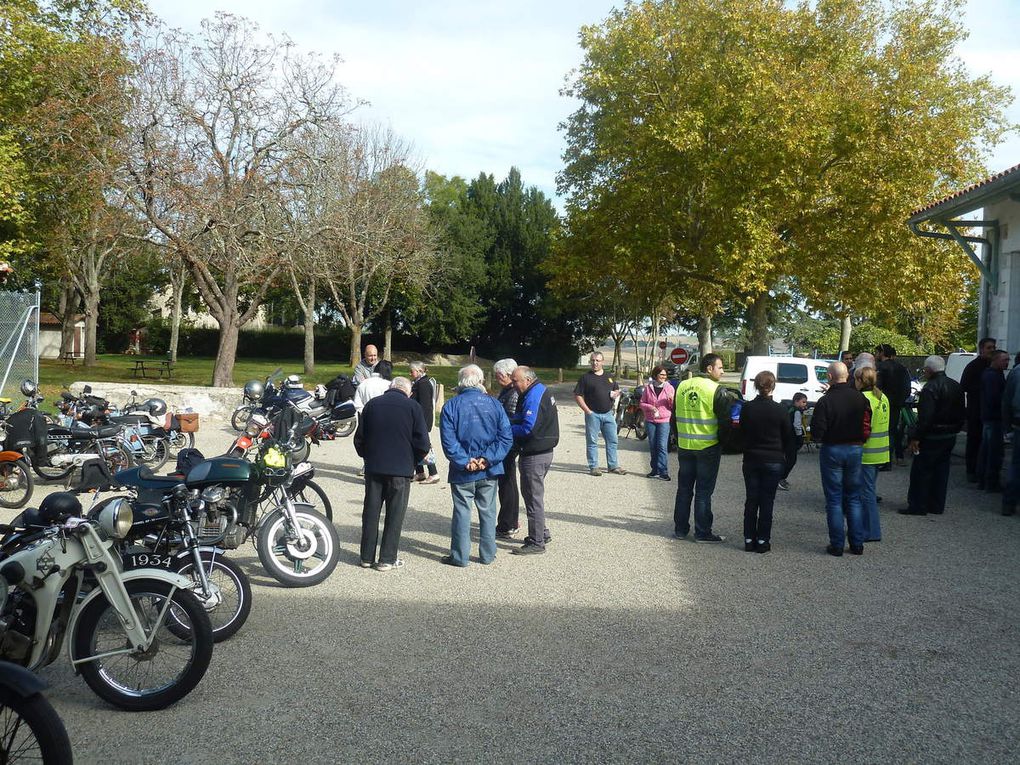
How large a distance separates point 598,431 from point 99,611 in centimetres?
980

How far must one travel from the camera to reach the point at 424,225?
137ft

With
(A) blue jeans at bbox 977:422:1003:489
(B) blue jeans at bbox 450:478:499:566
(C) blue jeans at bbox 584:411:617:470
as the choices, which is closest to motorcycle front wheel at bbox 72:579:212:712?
(B) blue jeans at bbox 450:478:499:566

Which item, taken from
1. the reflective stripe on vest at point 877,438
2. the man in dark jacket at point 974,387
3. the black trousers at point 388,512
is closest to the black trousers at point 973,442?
the man in dark jacket at point 974,387

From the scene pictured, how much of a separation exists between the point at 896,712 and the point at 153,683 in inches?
152

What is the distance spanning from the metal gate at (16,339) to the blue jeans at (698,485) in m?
14.1

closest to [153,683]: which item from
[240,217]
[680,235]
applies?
[240,217]

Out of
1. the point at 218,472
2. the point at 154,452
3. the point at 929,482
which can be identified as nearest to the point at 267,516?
the point at 218,472

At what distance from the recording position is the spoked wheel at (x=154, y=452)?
12727mm

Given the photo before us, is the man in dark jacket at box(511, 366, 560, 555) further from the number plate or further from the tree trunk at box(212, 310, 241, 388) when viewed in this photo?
the tree trunk at box(212, 310, 241, 388)

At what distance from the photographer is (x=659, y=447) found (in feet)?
44.0

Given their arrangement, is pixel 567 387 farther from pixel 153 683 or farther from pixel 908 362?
pixel 153 683

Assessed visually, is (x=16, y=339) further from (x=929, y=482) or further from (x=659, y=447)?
(x=929, y=482)

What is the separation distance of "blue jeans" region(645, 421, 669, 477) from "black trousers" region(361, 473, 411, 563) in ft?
21.4

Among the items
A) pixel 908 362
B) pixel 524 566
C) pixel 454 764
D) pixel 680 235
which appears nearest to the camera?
pixel 454 764
